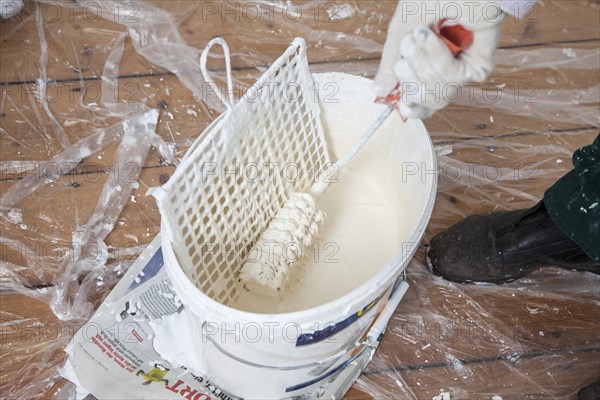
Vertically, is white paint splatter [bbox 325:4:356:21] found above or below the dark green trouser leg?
above

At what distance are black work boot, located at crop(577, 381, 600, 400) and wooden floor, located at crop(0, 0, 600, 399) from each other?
0.02 metres

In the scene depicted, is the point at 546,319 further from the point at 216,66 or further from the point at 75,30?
the point at 75,30

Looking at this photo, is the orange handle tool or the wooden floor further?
the wooden floor

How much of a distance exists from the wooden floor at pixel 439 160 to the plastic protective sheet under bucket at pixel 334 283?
94 mm

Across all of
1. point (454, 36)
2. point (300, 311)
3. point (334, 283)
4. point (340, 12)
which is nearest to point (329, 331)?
point (300, 311)

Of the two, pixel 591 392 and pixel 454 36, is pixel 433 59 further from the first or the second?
pixel 591 392

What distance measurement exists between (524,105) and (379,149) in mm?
314

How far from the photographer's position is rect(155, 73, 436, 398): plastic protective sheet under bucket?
53 centimetres

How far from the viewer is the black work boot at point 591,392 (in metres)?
0.70

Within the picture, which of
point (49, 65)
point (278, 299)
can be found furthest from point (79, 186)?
point (278, 299)

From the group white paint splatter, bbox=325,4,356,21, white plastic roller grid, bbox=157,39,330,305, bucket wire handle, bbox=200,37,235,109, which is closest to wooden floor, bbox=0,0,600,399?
white paint splatter, bbox=325,4,356,21

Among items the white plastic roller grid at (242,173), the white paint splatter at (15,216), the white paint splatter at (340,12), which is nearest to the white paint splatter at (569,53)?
the white paint splatter at (340,12)

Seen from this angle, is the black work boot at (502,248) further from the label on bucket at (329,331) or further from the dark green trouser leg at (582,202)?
the label on bucket at (329,331)

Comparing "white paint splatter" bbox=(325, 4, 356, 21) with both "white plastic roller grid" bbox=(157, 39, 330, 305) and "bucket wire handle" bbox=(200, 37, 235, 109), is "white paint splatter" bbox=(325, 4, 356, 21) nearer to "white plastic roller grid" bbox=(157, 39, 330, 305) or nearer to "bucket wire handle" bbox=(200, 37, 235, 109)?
"white plastic roller grid" bbox=(157, 39, 330, 305)
